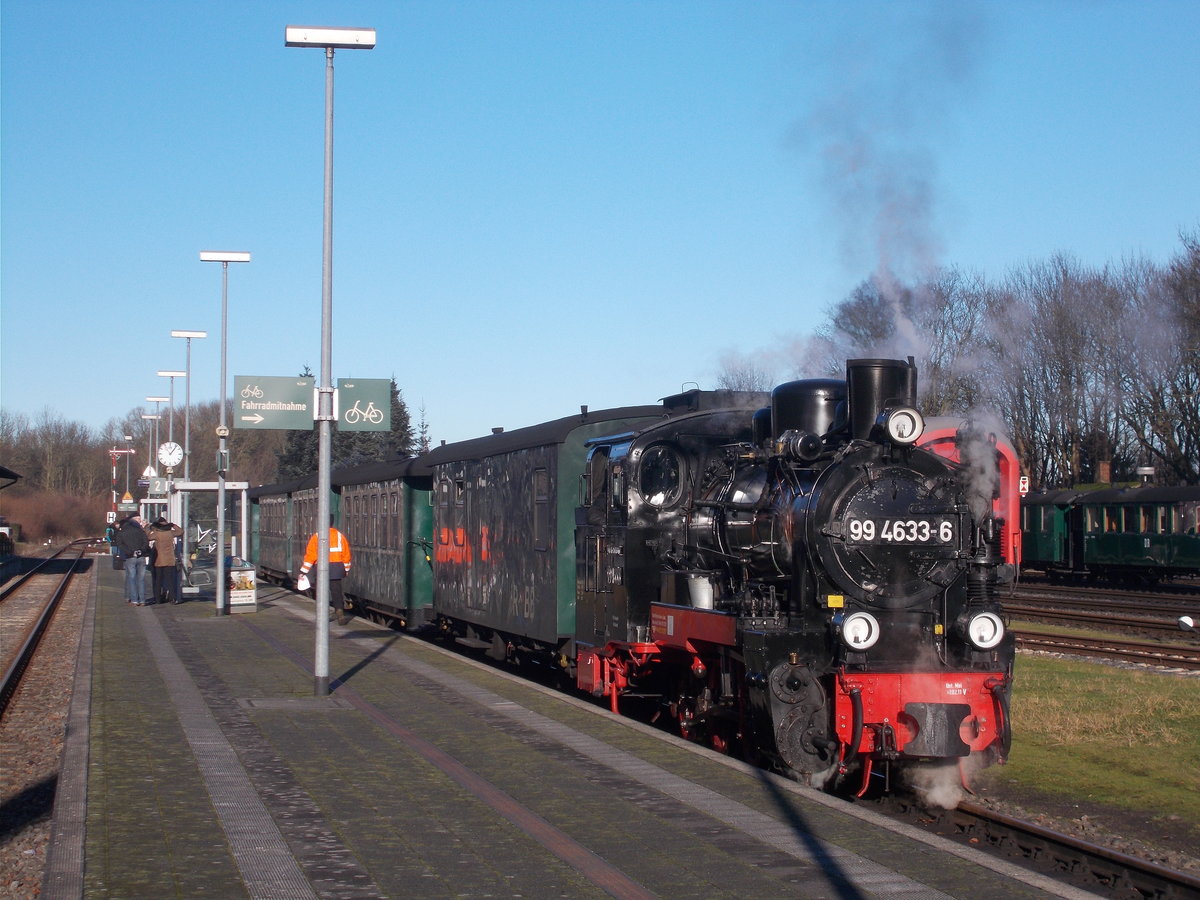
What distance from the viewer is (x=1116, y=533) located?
29156 mm

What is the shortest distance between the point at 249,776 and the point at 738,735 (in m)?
3.50

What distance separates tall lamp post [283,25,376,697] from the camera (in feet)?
35.9

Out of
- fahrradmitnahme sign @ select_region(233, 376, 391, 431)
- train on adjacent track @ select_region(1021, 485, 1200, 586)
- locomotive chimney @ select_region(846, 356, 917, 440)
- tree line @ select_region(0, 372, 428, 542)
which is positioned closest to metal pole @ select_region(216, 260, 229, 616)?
fahrradmitnahme sign @ select_region(233, 376, 391, 431)

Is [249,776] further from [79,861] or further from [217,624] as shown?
[217,624]

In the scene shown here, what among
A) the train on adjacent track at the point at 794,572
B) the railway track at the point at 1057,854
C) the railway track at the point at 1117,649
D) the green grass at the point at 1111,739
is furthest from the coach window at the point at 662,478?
the railway track at the point at 1117,649

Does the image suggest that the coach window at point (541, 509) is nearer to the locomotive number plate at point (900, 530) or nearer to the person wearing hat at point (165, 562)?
the locomotive number plate at point (900, 530)

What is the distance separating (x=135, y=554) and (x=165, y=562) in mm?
574

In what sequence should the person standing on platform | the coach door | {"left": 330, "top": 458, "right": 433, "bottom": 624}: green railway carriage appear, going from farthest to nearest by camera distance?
the person standing on platform
{"left": 330, "top": 458, "right": 433, "bottom": 624}: green railway carriage
the coach door

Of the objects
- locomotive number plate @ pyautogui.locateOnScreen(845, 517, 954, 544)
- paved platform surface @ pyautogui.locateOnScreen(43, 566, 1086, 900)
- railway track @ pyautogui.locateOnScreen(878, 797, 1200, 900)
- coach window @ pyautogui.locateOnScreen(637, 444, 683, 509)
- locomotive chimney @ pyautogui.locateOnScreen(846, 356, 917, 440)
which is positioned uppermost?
locomotive chimney @ pyautogui.locateOnScreen(846, 356, 917, 440)

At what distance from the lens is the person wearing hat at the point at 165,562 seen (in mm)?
21516

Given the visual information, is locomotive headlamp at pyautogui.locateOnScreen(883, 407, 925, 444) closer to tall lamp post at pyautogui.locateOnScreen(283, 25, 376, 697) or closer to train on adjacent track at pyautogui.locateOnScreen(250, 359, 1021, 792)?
train on adjacent track at pyautogui.locateOnScreen(250, 359, 1021, 792)

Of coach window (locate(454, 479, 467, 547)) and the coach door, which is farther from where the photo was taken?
coach window (locate(454, 479, 467, 547))

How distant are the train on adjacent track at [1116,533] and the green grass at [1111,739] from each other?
15040 millimetres

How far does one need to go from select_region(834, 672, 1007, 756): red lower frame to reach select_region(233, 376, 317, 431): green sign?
6.29 meters
